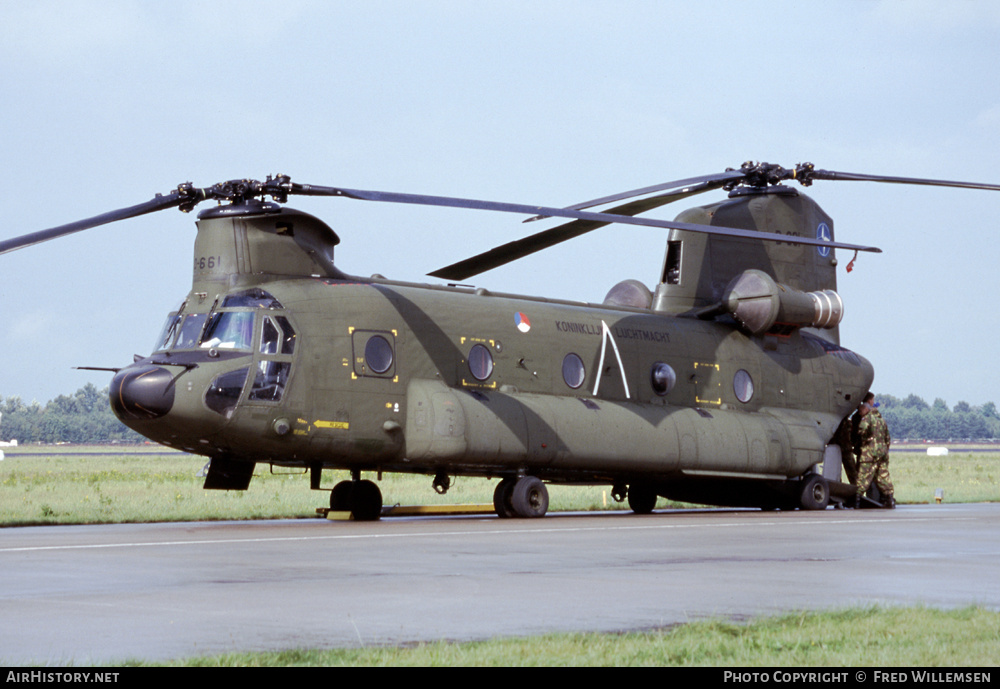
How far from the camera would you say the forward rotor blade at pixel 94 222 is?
17.2 meters

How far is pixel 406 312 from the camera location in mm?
21500

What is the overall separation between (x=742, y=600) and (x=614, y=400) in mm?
13951

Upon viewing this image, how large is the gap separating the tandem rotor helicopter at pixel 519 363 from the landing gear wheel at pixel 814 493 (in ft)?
0.14

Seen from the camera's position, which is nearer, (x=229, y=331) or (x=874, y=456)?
(x=229, y=331)

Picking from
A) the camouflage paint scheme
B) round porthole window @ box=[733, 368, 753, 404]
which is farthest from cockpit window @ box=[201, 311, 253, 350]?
round porthole window @ box=[733, 368, 753, 404]

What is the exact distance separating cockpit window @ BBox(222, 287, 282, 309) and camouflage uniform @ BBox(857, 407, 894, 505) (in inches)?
542

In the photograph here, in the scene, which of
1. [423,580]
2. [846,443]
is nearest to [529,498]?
A: [846,443]

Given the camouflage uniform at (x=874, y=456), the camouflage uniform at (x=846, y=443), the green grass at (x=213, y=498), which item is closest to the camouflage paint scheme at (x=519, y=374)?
the camouflage uniform at (x=846, y=443)

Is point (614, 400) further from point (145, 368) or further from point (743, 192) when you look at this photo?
point (145, 368)

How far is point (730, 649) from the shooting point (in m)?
7.75

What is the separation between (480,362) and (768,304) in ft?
23.0

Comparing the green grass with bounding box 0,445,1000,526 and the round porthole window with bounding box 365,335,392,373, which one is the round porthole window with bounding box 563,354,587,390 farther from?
the green grass with bounding box 0,445,1000,526

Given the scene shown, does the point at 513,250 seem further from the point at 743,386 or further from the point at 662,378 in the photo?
the point at 743,386

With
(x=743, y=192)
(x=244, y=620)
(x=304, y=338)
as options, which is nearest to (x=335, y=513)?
(x=304, y=338)
